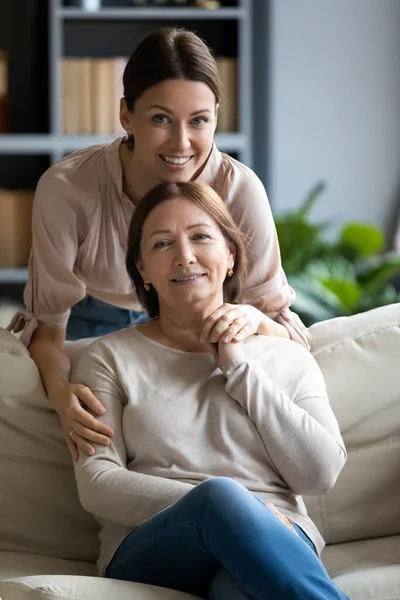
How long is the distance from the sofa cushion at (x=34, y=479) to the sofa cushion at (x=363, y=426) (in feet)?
1.56

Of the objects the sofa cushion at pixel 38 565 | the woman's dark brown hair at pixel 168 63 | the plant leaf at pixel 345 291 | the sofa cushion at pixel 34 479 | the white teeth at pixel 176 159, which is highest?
the woman's dark brown hair at pixel 168 63

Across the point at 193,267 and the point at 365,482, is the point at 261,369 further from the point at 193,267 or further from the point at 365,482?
the point at 365,482

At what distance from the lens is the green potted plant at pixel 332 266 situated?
426 cm

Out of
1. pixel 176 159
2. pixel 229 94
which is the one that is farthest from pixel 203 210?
pixel 229 94

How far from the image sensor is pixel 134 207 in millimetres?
2219

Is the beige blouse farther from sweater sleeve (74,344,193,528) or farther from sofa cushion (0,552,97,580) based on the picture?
sofa cushion (0,552,97,580)

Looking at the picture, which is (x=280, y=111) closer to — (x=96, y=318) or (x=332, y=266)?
(x=332, y=266)

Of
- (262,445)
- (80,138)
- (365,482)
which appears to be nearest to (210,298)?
(262,445)

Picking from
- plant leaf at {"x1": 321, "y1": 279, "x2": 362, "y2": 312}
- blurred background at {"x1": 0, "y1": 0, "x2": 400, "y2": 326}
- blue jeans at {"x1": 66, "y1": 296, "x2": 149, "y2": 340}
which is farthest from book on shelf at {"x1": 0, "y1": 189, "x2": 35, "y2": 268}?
blue jeans at {"x1": 66, "y1": 296, "x2": 149, "y2": 340}

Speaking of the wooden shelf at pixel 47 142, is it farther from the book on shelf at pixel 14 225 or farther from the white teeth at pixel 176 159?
Result: the white teeth at pixel 176 159

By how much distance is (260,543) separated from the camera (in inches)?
68.2

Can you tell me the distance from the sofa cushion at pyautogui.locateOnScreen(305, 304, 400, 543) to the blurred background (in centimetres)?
186

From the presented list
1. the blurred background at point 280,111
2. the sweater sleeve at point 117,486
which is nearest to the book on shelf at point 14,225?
the blurred background at point 280,111

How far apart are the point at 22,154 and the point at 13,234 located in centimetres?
43
